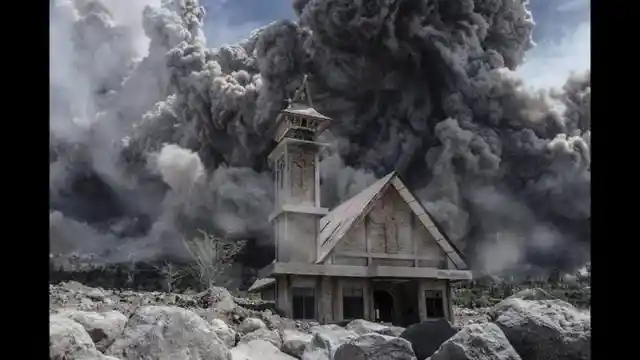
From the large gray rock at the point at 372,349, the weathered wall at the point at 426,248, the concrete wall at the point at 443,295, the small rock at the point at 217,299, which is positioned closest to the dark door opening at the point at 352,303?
the large gray rock at the point at 372,349

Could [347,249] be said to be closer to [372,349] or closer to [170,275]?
[372,349]

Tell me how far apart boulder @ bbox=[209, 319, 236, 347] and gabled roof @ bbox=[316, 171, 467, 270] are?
91 centimetres

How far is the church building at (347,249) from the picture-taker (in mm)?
6238

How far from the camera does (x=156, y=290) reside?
6.02 metres

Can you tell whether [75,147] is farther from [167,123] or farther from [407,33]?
[407,33]

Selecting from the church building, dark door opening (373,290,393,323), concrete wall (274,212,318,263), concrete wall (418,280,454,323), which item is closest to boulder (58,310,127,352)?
the church building

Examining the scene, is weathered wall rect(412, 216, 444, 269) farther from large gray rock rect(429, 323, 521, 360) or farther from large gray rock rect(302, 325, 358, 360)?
large gray rock rect(302, 325, 358, 360)

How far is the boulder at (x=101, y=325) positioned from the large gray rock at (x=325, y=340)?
1.47m

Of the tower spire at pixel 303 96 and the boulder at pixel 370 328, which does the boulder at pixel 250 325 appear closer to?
the boulder at pixel 370 328

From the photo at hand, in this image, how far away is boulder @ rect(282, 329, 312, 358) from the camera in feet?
19.8
